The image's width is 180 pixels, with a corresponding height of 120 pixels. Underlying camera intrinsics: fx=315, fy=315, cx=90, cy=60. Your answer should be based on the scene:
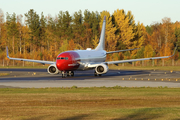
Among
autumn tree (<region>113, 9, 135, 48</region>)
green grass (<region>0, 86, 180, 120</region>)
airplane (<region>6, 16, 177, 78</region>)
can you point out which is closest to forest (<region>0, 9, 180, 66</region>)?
autumn tree (<region>113, 9, 135, 48</region>)

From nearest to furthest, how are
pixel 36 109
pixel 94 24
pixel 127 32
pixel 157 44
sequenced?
pixel 36 109 → pixel 127 32 → pixel 157 44 → pixel 94 24

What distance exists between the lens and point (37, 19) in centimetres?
14262

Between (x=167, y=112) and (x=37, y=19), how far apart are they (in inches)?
5192

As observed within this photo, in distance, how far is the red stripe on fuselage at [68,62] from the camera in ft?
151

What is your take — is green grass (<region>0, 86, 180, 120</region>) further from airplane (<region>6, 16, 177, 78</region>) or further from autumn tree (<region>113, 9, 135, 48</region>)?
autumn tree (<region>113, 9, 135, 48</region>)

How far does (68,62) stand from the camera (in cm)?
4650

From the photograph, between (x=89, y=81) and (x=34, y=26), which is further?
(x=34, y=26)

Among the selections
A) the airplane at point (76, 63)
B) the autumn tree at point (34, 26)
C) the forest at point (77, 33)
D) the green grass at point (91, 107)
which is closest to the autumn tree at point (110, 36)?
the forest at point (77, 33)

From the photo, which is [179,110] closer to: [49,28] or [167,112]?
[167,112]

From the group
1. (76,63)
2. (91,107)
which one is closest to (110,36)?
(76,63)

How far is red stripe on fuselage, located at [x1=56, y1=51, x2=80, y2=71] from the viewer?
4606 cm

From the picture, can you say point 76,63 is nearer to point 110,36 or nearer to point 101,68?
point 101,68

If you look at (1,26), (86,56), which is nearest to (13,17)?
(1,26)

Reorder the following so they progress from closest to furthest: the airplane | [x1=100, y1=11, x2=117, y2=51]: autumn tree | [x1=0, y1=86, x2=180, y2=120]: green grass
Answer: [x1=0, y1=86, x2=180, y2=120]: green grass, the airplane, [x1=100, y1=11, x2=117, y2=51]: autumn tree
